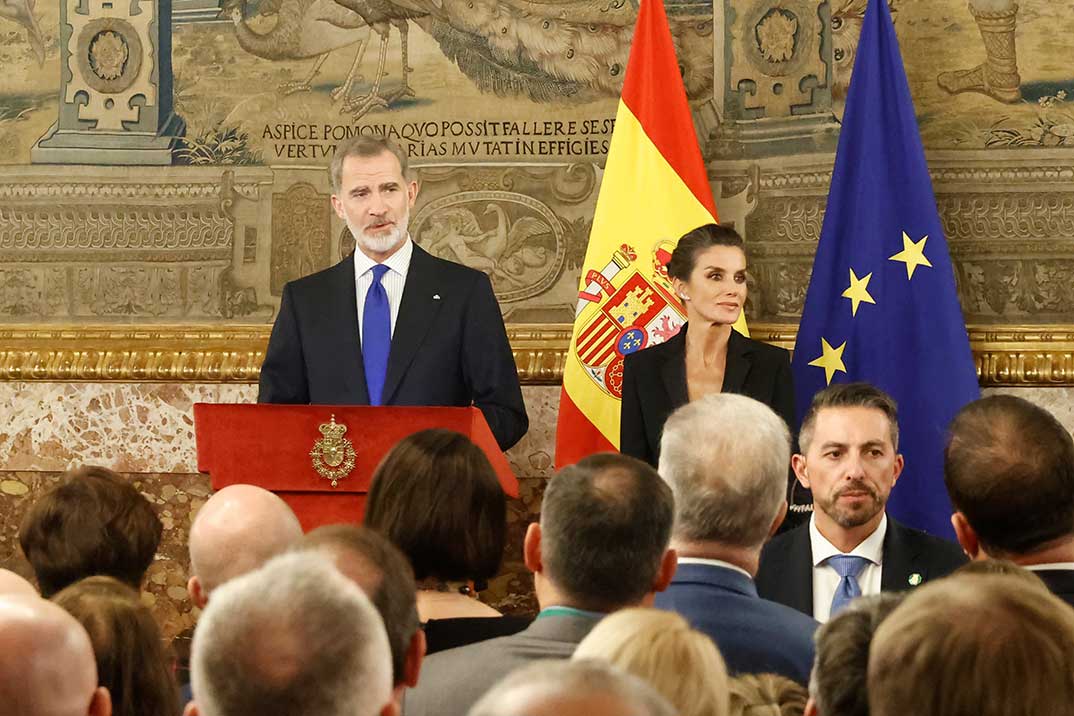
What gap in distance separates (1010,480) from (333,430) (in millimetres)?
2117

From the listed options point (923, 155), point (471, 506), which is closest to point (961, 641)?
point (471, 506)

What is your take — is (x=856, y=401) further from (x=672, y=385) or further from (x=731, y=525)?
(x=731, y=525)

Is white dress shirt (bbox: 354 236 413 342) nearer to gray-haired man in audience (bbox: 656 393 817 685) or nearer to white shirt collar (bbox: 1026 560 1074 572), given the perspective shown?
gray-haired man in audience (bbox: 656 393 817 685)

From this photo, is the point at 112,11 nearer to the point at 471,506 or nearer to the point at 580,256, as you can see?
the point at 580,256

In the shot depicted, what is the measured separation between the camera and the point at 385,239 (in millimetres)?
5875

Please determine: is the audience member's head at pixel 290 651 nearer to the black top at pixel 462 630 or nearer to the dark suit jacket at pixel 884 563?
the black top at pixel 462 630

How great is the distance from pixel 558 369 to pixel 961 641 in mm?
5061

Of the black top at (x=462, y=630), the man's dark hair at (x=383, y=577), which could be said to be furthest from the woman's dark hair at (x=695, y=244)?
the man's dark hair at (x=383, y=577)

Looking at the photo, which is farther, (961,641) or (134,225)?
(134,225)

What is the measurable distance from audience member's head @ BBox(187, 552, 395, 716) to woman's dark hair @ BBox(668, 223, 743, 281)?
4.13m

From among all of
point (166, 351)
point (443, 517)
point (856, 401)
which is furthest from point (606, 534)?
point (166, 351)

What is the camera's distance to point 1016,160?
679 cm

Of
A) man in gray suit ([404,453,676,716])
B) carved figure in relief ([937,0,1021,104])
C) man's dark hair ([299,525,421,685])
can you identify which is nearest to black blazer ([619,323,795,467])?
carved figure in relief ([937,0,1021,104])

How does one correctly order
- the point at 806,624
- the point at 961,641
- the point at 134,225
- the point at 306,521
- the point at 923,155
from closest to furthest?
the point at 961,641 → the point at 806,624 → the point at 306,521 → the point at 923,155 → the point at 134,225
